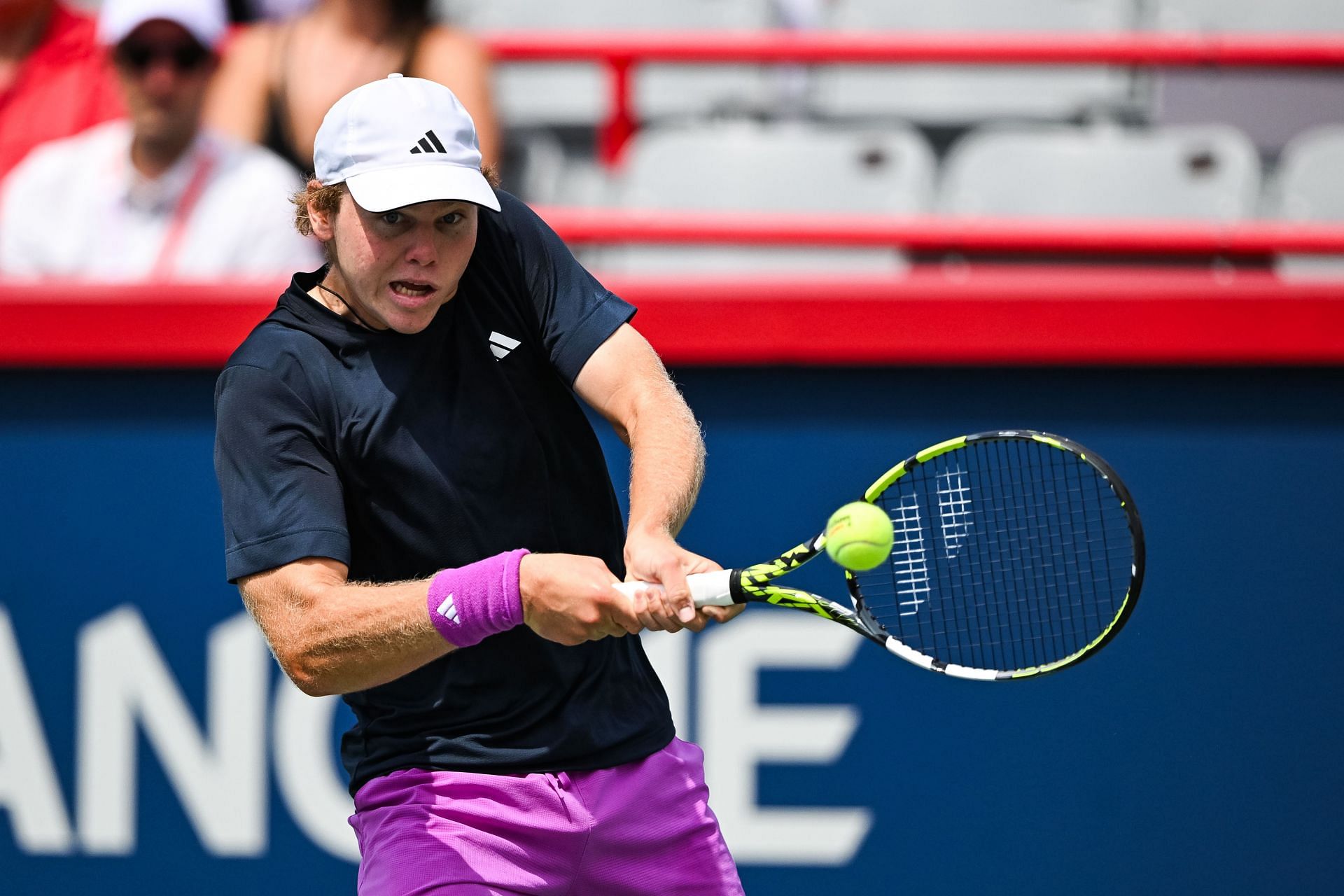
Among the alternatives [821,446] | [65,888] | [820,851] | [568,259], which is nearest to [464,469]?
[568,259]

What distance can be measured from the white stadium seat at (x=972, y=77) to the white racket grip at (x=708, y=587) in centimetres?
357

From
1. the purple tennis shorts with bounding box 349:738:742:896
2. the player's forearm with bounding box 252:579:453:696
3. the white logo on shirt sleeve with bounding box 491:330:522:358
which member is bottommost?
the purple tennis shorts with bounding box 349:738:742:896

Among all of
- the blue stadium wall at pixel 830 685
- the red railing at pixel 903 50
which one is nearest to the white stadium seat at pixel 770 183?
the red railing at pixel 903 50

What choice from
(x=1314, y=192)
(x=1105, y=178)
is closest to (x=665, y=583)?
(x=1105, y=178)

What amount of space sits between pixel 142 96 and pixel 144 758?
1.68 meters

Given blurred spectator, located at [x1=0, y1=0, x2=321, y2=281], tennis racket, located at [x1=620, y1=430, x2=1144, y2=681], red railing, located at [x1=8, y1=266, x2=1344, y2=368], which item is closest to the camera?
tennis racket, located at [x1=620, y1=430, x2=1144, y2=681]

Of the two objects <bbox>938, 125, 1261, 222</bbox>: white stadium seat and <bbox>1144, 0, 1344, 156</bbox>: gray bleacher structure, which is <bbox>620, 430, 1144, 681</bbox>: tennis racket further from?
<bbox>1144, 0, 1344, 156</bbox>: gray bleacher structure

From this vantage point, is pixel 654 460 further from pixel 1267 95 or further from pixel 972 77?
pixel 1267 95

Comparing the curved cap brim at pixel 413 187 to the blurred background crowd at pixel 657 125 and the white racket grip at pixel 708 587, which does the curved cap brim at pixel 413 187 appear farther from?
the blurred background crowd at pixel 657 125

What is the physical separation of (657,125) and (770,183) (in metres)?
0.81

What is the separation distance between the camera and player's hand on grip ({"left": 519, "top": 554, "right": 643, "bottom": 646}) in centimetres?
216

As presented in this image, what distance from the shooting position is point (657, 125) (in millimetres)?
5566

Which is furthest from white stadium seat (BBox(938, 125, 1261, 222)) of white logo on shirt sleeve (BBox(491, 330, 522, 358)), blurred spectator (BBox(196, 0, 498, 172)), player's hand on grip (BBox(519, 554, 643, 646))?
player's hand on grip (BBox(519, 554, 643, 646))

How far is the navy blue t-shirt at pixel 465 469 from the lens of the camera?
93.0 inches
